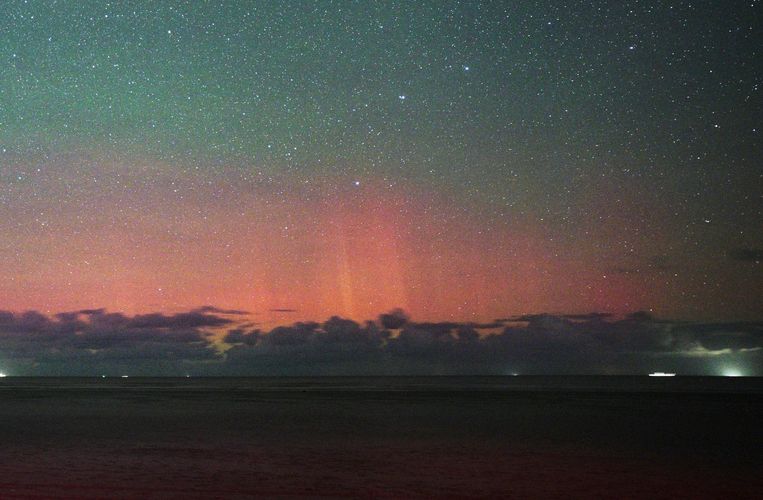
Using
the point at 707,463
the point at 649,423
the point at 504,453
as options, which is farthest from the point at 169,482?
the point at 649,423

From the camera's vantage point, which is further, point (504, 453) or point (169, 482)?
point (504, 453)

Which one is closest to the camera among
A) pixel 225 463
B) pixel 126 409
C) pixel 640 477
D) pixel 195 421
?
pixel 640 477

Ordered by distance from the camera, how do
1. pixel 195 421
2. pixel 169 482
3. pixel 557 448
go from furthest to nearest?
pixel 195 421
pixel 557 448
pixel 169 482

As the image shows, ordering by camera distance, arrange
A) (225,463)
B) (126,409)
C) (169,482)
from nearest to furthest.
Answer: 1. (169,482)
2. (225,463)
3. (126,409)

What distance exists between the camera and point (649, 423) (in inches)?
1722

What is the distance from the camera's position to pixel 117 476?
2127 cm

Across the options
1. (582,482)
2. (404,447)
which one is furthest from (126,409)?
(582,482)

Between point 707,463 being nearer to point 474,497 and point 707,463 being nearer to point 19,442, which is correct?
point 474,497

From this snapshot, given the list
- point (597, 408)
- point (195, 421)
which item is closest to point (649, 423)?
point (597, 408)

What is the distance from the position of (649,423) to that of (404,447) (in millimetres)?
21821

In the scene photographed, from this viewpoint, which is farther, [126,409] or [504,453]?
[126,409]

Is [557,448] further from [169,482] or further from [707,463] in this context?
[169,482]

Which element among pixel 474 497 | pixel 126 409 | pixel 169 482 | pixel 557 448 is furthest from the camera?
pixel 126 409

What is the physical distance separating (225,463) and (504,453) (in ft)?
36.3
